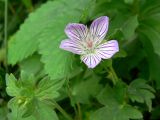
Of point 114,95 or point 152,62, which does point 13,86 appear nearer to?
point 114,95

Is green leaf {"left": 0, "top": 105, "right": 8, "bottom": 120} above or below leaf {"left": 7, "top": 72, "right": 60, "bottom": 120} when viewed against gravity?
below

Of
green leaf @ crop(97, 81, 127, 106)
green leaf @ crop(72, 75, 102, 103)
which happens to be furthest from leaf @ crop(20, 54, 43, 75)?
green leaf @ crop(97, 81, 127, 106)

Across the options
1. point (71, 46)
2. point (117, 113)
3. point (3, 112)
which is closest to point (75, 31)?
point (71, 46)

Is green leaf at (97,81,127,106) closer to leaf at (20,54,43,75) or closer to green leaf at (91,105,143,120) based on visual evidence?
green leaf at (91,105,143,120)

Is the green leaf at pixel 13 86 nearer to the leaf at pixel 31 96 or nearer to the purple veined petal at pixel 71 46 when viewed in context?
the leaf at pixel 31 96

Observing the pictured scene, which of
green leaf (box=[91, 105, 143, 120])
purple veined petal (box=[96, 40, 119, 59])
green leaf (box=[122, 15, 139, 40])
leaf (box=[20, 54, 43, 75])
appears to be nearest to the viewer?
purple veined petal (box=[96, 40, 119, 59])

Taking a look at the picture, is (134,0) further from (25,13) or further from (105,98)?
(25,13)
